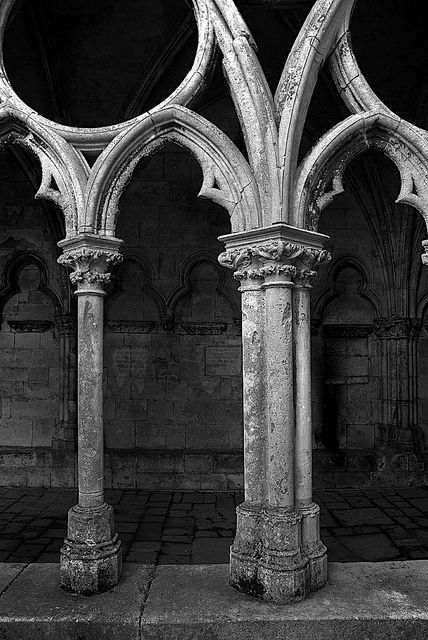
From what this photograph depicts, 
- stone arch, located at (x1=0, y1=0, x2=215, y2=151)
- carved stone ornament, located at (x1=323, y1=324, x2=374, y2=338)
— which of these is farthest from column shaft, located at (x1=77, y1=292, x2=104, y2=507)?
carved stone ornament, located at (x1=323, y1=324, x2=374, y2=338)

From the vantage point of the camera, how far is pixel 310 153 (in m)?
4.30

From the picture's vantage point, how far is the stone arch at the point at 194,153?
4238 mm

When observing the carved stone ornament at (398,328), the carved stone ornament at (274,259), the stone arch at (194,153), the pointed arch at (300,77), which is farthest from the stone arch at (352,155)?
the carved stone ornament at (398,328)

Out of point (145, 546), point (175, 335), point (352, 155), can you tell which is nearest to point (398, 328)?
point (175, 335)

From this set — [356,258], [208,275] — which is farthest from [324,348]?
[208,275]

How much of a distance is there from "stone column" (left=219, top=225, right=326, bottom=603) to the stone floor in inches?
58.7

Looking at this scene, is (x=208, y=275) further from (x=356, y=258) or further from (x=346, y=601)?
(x=346, y=601)

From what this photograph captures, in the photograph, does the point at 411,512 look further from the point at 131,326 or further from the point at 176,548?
the point at 131,326

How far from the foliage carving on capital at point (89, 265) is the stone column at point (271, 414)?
98cm

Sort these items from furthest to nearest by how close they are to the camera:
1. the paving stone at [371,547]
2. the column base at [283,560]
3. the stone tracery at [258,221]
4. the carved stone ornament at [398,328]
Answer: the carved stone ornament at [398,328] < the paving stone at [371,547] < the stone tracery at [258,221] < the column base at [283,560]

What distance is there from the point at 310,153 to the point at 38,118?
7.24ft

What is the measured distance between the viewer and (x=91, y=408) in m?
4.31

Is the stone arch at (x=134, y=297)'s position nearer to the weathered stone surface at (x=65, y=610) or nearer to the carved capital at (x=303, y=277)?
the carved capital at (x=303, y=277)

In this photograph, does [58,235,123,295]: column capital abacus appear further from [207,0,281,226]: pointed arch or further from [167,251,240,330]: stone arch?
[167,251,240,330]: stone arch
